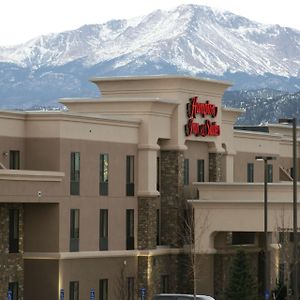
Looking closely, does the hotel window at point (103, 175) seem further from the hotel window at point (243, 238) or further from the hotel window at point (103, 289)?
the hotel window at point (243, 238)

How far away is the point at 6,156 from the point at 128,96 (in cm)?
1338

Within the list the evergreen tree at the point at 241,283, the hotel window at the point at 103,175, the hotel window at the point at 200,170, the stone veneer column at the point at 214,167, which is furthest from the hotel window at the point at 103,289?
the stone veneer column at the point at 214,167

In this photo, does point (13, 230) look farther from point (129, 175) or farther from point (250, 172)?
point (250, 172)

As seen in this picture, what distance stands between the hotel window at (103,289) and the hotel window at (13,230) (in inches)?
251

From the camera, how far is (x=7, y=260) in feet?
237

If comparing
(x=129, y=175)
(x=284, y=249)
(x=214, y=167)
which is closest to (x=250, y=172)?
(x=214, y=167)

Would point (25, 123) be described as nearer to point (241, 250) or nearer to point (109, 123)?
point (109, 123)

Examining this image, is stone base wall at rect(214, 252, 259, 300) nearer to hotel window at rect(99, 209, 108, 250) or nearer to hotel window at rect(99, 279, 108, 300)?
hotel window at rect(99, 279, 108, 300)

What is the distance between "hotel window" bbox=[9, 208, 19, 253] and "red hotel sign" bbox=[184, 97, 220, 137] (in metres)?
14.2

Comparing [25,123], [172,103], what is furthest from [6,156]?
[172,103]

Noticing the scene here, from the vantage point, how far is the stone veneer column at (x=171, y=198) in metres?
83.9

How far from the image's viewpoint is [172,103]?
82.5 meters

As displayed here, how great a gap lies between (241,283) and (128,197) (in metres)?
7.44

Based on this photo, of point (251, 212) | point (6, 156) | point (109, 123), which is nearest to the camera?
point (6, 156)
